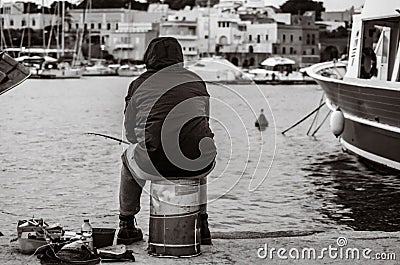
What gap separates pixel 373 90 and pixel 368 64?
312 cm

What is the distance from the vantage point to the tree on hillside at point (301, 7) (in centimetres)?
18350

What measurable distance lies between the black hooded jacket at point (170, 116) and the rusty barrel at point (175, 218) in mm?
113

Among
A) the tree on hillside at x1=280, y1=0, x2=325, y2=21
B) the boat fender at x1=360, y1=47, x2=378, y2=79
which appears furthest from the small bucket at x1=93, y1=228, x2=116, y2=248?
the tree on hillside at x1=280, y1=0, x2=325, y2=21

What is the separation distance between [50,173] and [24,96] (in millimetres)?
56694

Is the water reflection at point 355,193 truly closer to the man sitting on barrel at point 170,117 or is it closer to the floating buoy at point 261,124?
the man sitting on barrel at point 170,117

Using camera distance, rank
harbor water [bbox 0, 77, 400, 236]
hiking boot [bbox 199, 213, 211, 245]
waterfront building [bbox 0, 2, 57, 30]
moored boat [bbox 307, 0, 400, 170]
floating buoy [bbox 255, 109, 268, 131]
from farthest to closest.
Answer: waterfront building [bbox 0, 2, 57, 30], floating buoy [bbox 255, 109, 268, 131], moored boat [bbox 307, 0, 400, 170], harbor water [bbox 0, 77, 400, 236], hiking boot [bbox 199, 213, 211, 245]

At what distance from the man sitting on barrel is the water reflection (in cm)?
631

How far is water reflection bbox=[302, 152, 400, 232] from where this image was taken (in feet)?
48.1

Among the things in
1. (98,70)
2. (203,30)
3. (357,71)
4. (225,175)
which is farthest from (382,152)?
(203,30)

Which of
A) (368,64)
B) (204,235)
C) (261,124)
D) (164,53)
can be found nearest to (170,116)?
(164,53)

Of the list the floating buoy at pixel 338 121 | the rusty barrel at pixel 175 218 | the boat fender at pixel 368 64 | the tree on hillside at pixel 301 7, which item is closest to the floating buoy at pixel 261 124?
the floating buoy at pixel 338 121

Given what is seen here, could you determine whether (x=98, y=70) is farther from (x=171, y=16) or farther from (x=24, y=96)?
(x=24, y=96)

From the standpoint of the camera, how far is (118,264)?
7629 millimetres

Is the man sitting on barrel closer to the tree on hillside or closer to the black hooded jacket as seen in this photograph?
the black hooded jacket
